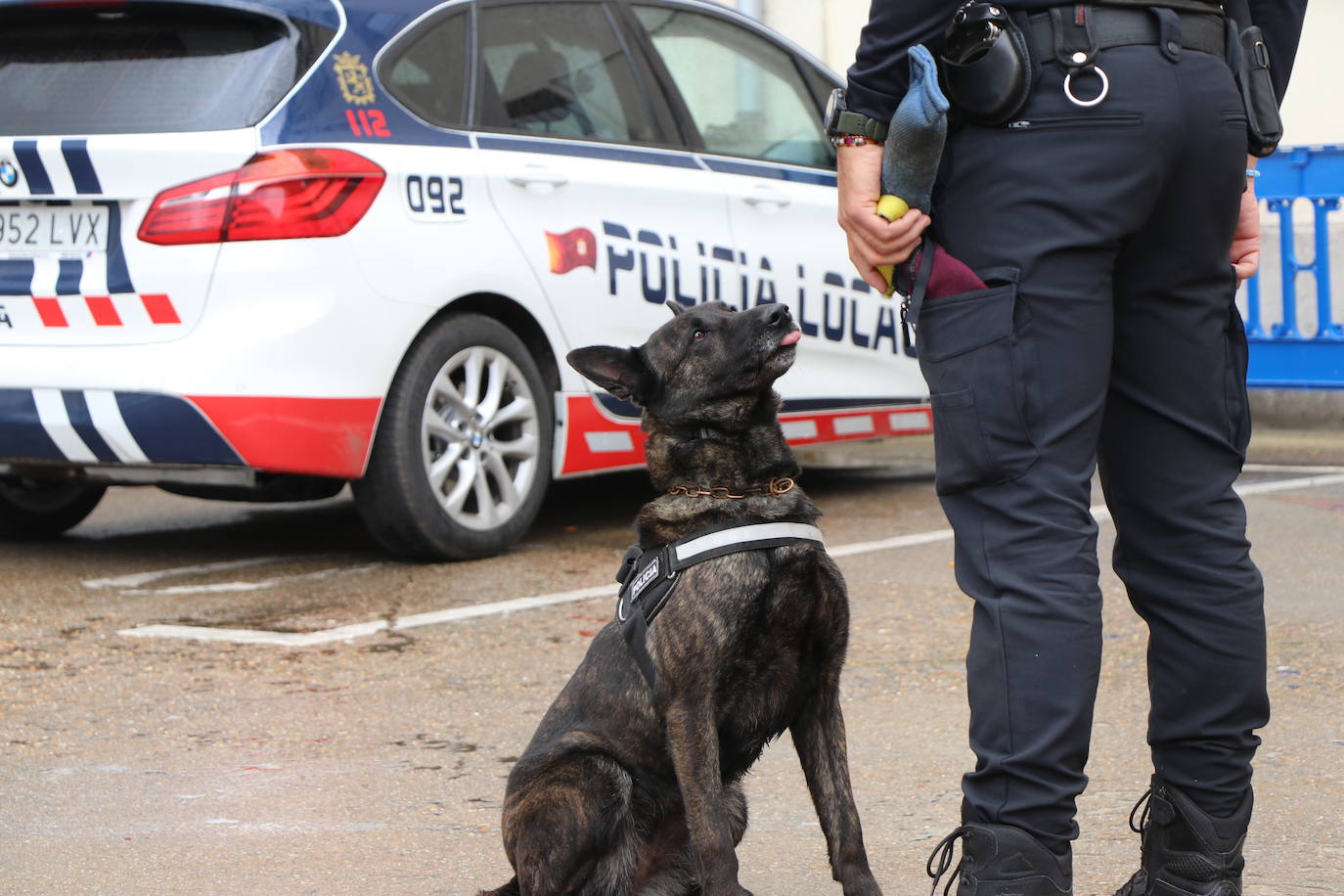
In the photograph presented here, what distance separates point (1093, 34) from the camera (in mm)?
2527

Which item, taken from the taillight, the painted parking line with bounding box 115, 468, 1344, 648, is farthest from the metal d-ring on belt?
the taillight

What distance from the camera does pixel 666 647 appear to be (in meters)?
2.91

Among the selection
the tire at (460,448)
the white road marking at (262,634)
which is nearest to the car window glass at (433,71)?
the tire at (460,448)

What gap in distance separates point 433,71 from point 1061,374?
3.90 meters

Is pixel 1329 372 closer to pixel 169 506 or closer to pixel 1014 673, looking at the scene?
pixel 169 506

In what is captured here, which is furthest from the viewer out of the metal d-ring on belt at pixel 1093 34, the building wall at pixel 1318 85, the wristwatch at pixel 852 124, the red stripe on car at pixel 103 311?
the building wall at pixel 1318 85

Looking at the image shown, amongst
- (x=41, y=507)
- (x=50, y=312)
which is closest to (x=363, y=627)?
(x=50, y=312)

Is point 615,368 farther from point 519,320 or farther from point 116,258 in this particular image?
point 519,320

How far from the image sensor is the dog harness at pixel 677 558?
2.95 m

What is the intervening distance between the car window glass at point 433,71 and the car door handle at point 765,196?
1254 millimetres

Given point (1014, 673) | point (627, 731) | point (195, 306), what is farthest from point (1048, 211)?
point (195, 306)

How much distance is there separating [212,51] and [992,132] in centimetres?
368

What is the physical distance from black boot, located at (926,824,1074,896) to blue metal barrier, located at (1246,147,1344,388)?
7.24m

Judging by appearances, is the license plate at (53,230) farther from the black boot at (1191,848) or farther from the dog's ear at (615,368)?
the black boot at (1191,848)
